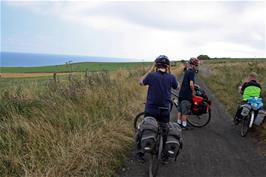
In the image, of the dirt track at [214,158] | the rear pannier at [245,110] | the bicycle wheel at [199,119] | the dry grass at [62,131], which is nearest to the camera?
the dry grass at [62,131]

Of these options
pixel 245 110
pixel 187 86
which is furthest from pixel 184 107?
pixel 245 110

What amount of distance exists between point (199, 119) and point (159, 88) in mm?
5418

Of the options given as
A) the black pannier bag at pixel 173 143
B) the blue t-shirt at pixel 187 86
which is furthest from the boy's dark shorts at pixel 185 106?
the black pannier bag at pixel 173 143

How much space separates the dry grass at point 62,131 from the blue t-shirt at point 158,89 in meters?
1.35

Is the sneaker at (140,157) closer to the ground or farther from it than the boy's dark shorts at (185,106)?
closer to the ground

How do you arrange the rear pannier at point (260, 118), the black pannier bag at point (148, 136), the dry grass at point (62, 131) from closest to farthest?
the dry grass at point (62, 131), the black pannier bag at point (148, 136), the rear pannier at point (260, 118)

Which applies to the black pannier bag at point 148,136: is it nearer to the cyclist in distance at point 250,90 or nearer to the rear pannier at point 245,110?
the rear pannier at point 245,110

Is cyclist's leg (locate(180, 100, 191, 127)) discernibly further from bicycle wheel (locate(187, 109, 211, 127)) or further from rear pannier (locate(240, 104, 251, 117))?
rear pannier (locate(240, 104, 251, 117))

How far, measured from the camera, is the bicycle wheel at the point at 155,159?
6.44m

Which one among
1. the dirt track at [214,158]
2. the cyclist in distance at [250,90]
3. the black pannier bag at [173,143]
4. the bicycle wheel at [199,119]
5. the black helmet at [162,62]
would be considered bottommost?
the dirt track at [214,158]

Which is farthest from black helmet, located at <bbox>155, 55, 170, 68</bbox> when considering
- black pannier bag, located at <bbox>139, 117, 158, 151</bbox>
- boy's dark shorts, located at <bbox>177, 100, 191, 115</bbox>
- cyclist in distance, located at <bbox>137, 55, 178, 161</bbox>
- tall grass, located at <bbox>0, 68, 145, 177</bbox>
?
boy's dark shorts, located at <bbox>177, 100, 191, 115</bbox>

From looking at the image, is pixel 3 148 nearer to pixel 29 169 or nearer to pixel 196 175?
pixel 29 169

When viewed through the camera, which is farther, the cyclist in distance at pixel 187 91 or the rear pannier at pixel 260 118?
the cyclist in distance at pixel 187 91

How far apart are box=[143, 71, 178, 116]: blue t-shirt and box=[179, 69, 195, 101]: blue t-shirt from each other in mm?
3745
